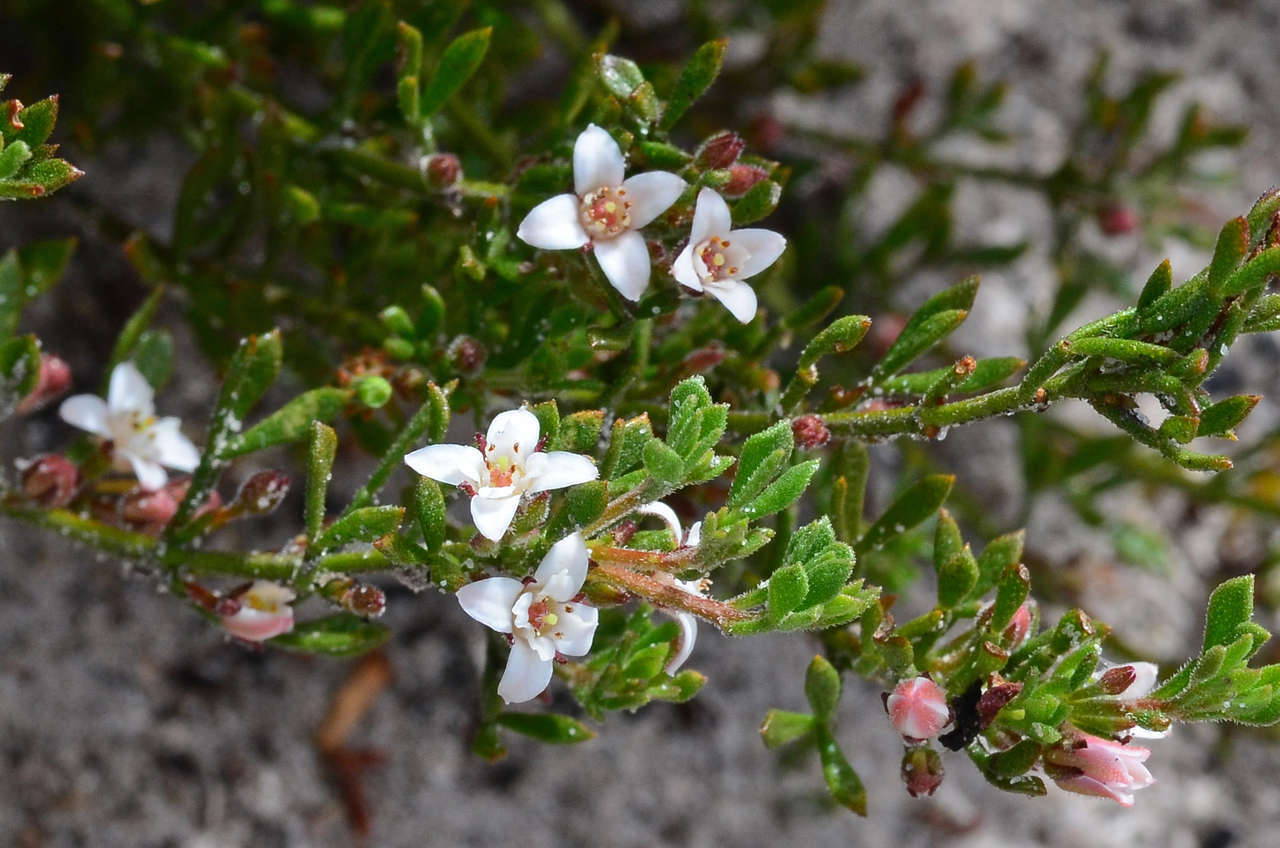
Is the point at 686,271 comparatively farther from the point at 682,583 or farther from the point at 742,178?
the point at 682,583

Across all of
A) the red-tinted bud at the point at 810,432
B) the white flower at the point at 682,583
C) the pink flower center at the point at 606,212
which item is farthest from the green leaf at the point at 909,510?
the pink flower center at the point at 606,212

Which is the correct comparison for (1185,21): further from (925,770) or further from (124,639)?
(124,639)

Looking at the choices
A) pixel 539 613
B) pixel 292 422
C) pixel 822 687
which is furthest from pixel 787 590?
pixel 292 422

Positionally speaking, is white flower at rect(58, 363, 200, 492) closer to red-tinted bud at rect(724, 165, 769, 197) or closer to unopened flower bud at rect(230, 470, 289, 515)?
unopened flower bud at rect(230, 470, 289, 515)

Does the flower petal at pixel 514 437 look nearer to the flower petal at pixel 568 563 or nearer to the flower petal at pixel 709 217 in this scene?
the flower petal at pixel 568 563

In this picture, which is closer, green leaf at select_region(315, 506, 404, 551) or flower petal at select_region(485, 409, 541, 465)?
flower petal at select_region(485, 409, 541, 465)

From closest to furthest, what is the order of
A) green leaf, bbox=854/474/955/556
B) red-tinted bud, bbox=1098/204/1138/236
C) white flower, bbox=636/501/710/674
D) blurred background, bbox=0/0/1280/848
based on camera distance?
white flower, bbox=636/501/710/674 → green leaf, bbox=854/474/955/556 → blurred background, bbox=0/0/1280/848 → red-tinted bud, bbox=1098/204/1138/236

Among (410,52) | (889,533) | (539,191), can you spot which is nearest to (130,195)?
(410,52)

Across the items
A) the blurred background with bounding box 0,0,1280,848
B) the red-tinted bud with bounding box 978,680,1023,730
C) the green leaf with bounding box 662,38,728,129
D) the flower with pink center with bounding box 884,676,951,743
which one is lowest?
the blurred background with bounding box 0,0,1280,848

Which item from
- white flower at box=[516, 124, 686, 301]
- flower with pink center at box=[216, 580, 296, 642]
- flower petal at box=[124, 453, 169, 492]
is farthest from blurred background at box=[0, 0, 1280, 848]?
white flower at box=[516, 124, 686, 301]
